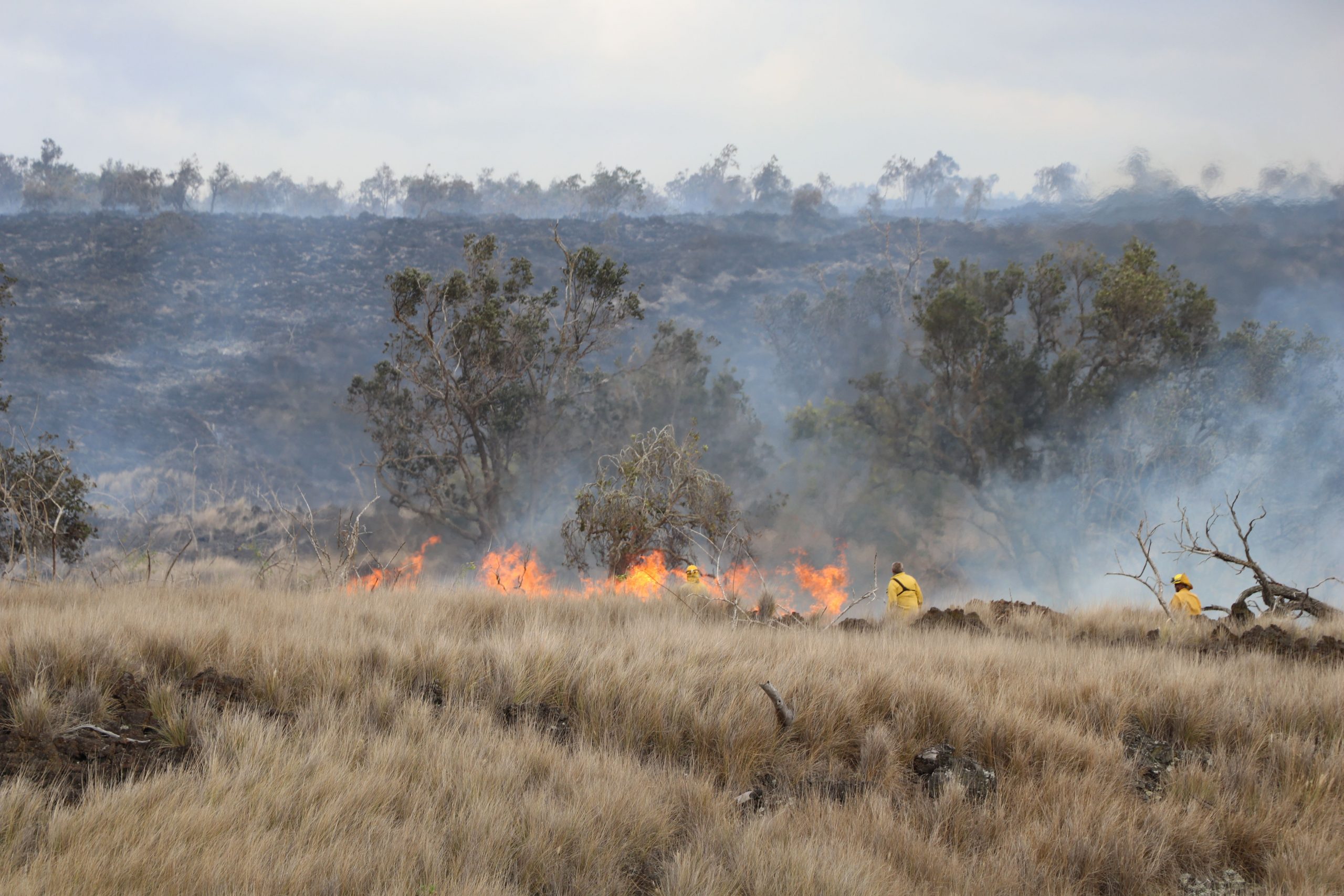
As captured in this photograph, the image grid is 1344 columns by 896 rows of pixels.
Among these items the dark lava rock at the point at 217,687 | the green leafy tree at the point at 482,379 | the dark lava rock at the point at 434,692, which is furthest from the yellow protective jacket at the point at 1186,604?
the green leafy tree at the point at 482,379

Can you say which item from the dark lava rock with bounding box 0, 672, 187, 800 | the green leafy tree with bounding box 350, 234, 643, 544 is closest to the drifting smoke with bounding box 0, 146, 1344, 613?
the green leafy tree with bounding box 350, 234, 643, 544

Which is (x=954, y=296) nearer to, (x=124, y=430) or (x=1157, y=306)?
(x=1157, y=306)

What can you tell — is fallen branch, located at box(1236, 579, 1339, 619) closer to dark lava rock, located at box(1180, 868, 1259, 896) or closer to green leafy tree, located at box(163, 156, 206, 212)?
dark lava rock, located at box(1180, 868, 1259, 896)

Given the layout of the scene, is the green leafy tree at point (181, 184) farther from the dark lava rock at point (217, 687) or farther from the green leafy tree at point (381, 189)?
the dark lava rock at point (217, 687)

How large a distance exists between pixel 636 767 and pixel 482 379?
62.6 feet

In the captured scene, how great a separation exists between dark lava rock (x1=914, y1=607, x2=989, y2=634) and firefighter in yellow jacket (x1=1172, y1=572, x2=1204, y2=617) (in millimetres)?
2676

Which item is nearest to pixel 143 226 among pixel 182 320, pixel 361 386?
pixel 182 320

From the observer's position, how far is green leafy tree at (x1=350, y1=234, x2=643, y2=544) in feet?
66.8

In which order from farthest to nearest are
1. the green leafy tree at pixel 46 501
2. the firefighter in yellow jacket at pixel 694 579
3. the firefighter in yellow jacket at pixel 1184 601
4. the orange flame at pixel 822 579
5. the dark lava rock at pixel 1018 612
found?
the orange flame at pixel 822 579 → the green leafy tree at pixel 46 501 → the firefighter in yellow jacket at pixel 694 579 → the firefighter in yellow jacket at pixel 1184 601 → the dark lava rock at pixel 1018 612

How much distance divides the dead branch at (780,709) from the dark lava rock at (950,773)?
649mm

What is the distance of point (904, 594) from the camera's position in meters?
10.3

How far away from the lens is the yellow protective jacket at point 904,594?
32.7 ft

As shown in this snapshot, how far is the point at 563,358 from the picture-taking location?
25422mm

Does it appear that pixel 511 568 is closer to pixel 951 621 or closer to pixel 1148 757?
pixel 951 621
